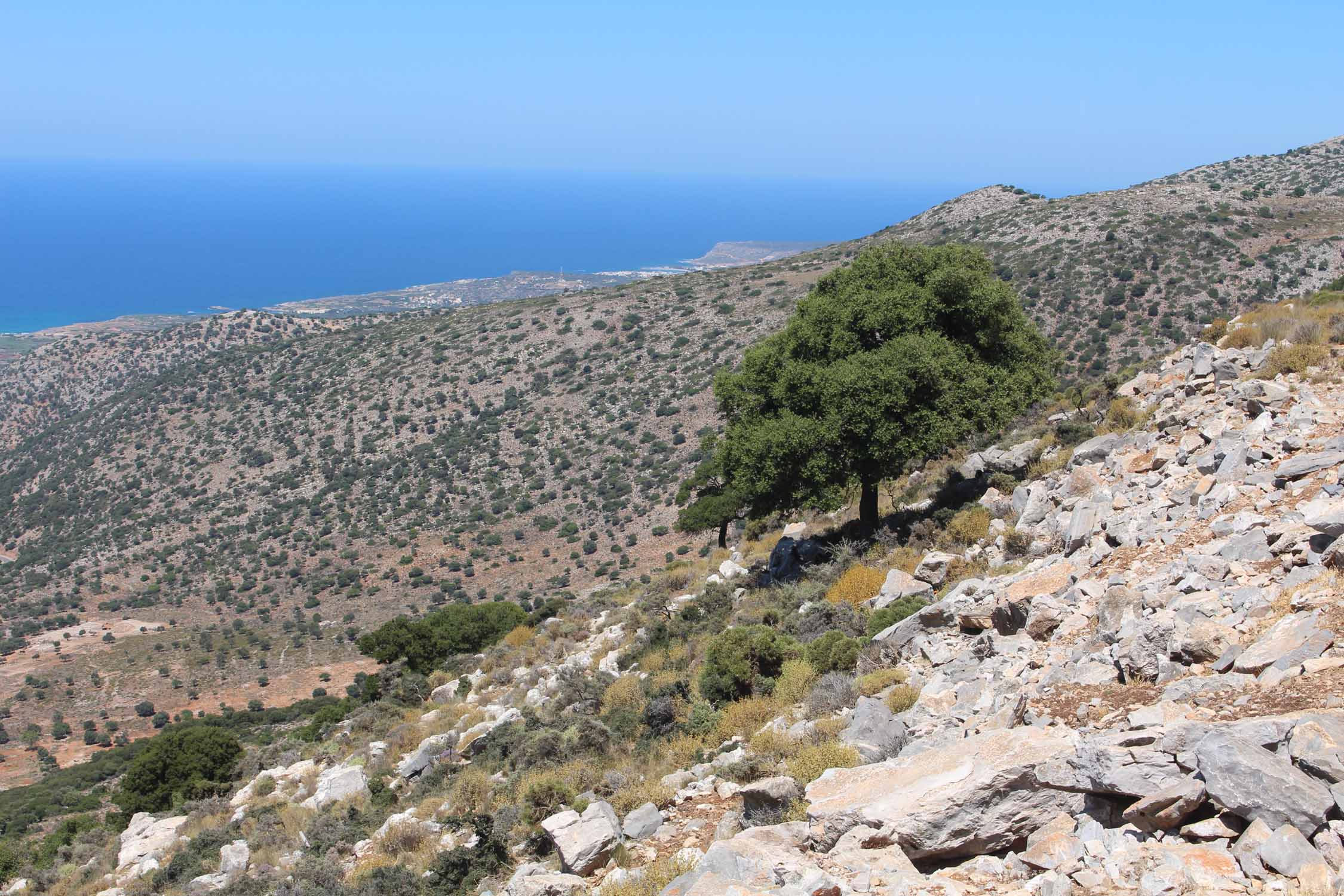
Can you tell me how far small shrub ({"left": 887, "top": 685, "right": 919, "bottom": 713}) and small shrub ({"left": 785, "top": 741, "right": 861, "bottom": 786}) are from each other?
102 centimetres

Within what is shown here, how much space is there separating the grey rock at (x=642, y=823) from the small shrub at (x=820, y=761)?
1.40 metres

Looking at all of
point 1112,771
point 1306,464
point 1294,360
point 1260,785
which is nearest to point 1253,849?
point 1260,785

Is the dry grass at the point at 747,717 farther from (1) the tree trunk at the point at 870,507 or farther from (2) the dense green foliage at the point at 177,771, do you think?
(2) the dense green foliage at the point at 177,771

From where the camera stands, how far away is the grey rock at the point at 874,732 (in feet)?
27.0

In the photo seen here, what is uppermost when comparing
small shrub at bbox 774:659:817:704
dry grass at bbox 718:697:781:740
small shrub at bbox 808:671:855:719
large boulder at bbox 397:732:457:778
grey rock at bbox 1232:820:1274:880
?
grey rock at bbox 1232:820:1274:880

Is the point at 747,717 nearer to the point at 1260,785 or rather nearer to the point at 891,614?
the point at 891,614

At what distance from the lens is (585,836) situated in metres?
8.27

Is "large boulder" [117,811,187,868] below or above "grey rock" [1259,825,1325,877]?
below

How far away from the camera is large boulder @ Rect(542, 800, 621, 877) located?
8.12 m

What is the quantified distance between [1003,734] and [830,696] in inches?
148

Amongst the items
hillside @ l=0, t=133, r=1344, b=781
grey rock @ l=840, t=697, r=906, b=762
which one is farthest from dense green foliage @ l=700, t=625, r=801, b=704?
hillside @ l=0, t=133, r=1344, b=781

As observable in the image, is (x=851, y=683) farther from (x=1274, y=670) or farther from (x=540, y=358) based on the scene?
(x=540, y=358)

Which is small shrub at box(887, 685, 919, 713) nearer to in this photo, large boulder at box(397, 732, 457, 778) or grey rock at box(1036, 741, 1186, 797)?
grey rock at box(1036, 741, 1186, 797)

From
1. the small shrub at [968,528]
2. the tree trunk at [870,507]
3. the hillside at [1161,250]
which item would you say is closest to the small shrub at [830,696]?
the small shrub at [968,528]
